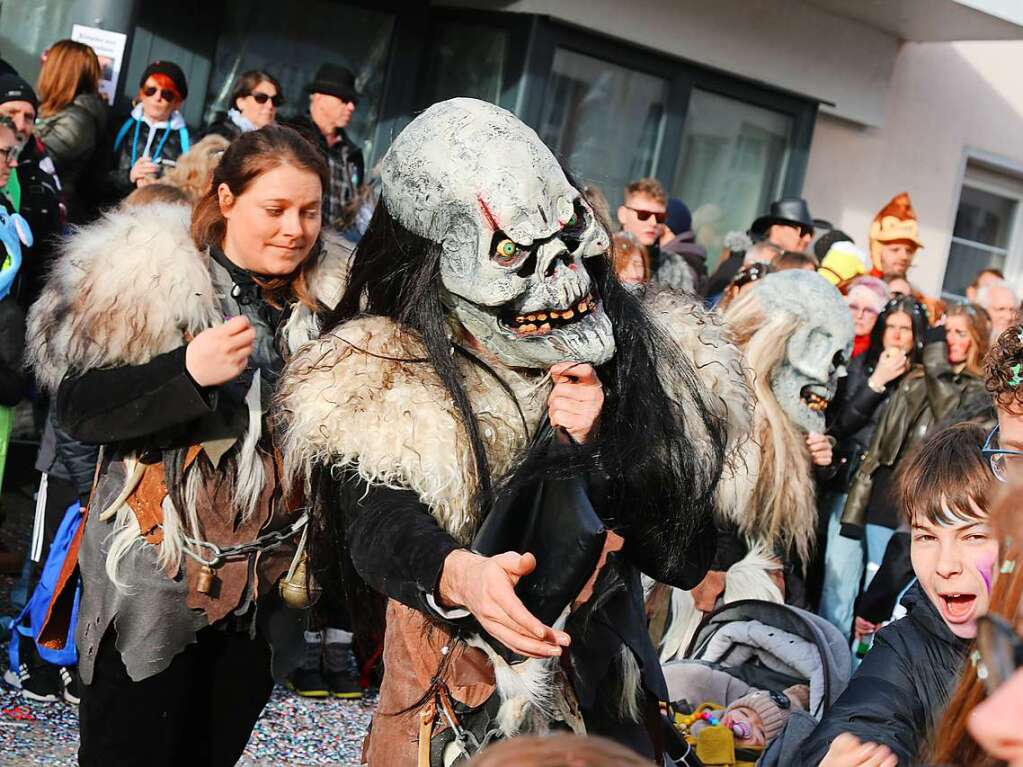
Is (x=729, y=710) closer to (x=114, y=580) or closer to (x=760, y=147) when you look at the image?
(x=114, y=580)

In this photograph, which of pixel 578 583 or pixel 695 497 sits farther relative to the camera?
pixel 695 497

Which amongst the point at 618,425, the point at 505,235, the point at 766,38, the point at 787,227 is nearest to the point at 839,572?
the point at 787,227

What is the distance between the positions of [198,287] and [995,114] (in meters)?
10.2

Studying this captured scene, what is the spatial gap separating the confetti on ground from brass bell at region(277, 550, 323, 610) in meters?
1.62

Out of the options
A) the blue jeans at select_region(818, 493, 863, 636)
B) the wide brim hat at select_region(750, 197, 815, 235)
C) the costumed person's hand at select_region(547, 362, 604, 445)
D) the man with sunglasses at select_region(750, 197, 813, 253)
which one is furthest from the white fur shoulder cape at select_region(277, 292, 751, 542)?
the wide brim hat at select_region(750, 197, 815, 235)

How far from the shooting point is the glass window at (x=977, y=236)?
12.1m

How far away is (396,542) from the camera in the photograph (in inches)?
83.7

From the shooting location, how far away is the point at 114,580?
3.02m

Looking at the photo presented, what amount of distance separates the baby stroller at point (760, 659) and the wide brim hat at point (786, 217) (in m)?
5.10

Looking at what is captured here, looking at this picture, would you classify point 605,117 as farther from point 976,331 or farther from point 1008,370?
point 1008,370

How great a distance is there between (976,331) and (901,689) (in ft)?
16.0

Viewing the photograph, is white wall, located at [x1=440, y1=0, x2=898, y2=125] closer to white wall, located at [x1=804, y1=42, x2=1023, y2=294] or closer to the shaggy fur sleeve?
white wall, located at [x1=804, y1=42, x2=1023, y2=294]

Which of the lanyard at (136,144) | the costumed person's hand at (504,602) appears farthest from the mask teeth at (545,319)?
the lanyard at (136,144)

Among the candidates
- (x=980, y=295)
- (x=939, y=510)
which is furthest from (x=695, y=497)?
(x=980, y=295)
